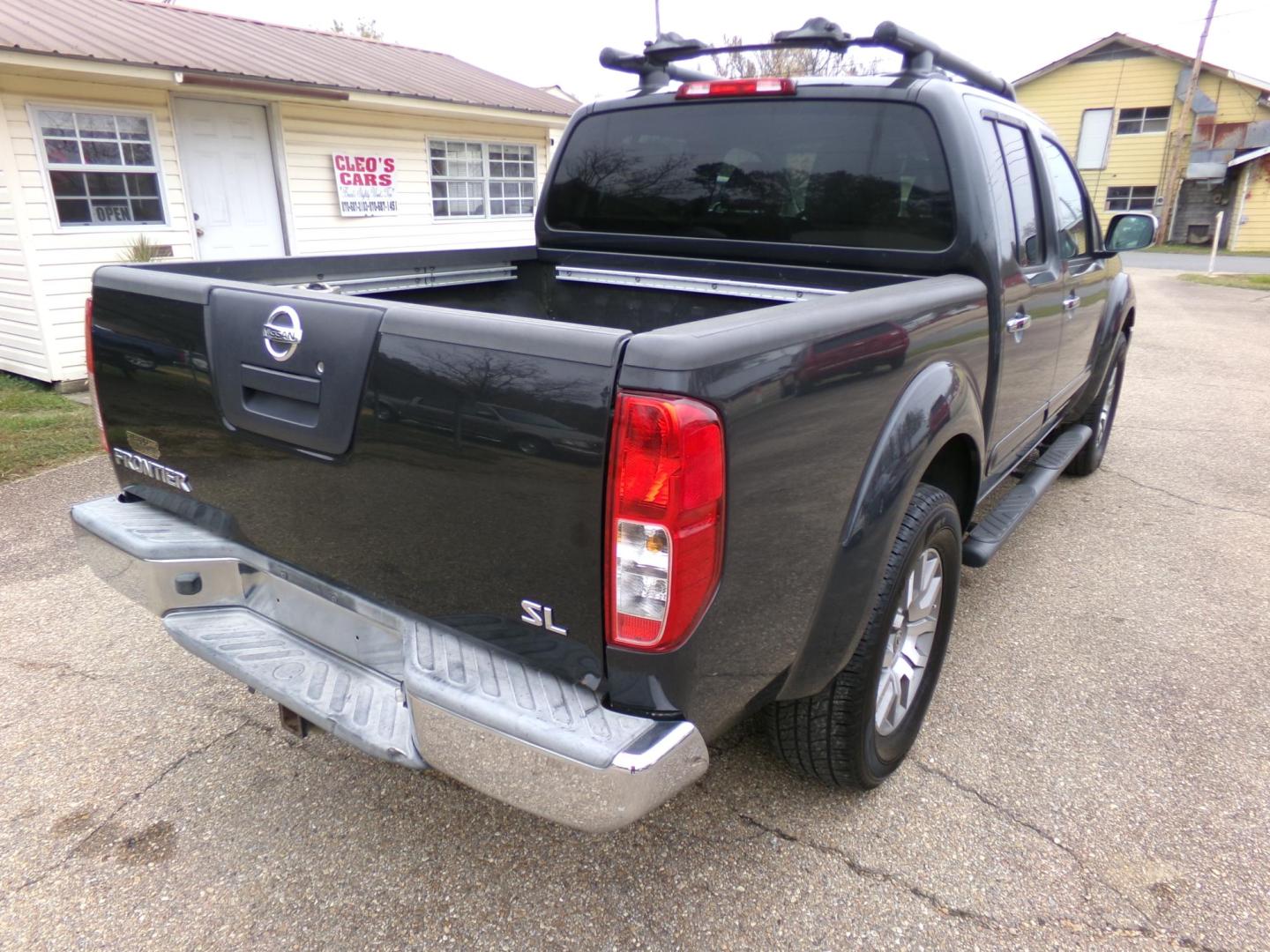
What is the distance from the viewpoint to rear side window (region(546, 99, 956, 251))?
2738mm

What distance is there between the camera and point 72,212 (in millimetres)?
7355

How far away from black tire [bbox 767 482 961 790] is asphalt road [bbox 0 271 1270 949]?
173mm

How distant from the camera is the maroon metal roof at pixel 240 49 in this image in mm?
7129

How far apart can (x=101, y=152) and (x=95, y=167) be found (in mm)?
167

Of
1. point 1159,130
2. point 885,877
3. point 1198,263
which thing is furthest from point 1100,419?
point 1159,130

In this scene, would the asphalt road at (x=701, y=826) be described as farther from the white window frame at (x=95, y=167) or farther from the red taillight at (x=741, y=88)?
the white window frame at (x=95, y=167)

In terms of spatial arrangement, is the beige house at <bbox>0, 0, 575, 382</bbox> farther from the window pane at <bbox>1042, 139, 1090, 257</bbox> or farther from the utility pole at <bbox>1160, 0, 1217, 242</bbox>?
the utility pole at <bbox>1160, 0, 1217, 242</bbox>

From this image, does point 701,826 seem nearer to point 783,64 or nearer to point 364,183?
point 364,183

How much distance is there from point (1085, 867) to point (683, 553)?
161 centimetres

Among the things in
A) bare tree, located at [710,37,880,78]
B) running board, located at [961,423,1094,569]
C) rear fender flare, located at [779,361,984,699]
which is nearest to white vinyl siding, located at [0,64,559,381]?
running board, located at [961,423,1094,569]

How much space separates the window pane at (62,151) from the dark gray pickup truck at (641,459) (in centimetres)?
597

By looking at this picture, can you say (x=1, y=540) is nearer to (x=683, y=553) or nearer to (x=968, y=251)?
(x=683, y=553)

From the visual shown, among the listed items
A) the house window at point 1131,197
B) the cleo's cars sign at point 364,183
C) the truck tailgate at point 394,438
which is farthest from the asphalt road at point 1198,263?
the truck tailgate at point 394,438

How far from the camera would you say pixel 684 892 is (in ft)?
7.04
